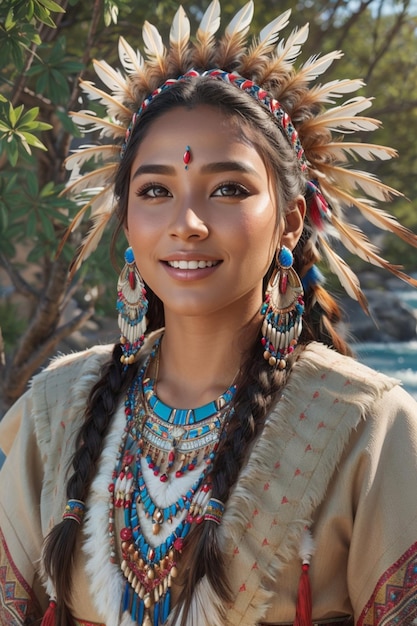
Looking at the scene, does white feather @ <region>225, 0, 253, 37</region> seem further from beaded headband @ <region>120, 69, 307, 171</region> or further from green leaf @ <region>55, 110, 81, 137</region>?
green leaf @ <region>55, 110, 81, 137</region>

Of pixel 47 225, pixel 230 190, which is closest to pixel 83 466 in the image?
pixel 230 190

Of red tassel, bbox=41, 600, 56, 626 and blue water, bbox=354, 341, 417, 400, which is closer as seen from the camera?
red tassel, bbox=41, 600, 56, 626

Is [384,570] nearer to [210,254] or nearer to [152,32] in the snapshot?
[210,254]

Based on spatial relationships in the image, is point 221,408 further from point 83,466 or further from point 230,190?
point 230,190

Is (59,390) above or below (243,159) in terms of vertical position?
below

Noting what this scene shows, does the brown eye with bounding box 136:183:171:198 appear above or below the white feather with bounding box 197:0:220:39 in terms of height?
below

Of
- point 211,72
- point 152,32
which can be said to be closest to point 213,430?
point 211,72

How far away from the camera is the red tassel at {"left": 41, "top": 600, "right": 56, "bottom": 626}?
2047 mm

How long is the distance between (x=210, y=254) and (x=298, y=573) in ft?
2.14

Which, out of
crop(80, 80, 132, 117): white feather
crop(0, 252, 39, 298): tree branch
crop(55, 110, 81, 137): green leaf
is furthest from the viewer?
crop(0, 252, 39, 298): tree branch

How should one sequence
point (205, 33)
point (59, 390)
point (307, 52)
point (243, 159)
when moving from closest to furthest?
point (243, 159), point (205, 33), point (59, 390), point (307, 52)

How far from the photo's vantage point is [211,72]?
2090 millimetres

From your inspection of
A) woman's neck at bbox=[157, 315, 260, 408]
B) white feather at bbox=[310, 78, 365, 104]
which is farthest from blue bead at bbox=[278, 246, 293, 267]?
white feather at bbox=[310, 78, 365, 104]

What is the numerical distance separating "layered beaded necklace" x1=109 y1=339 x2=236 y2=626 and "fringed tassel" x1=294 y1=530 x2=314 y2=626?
21cm
